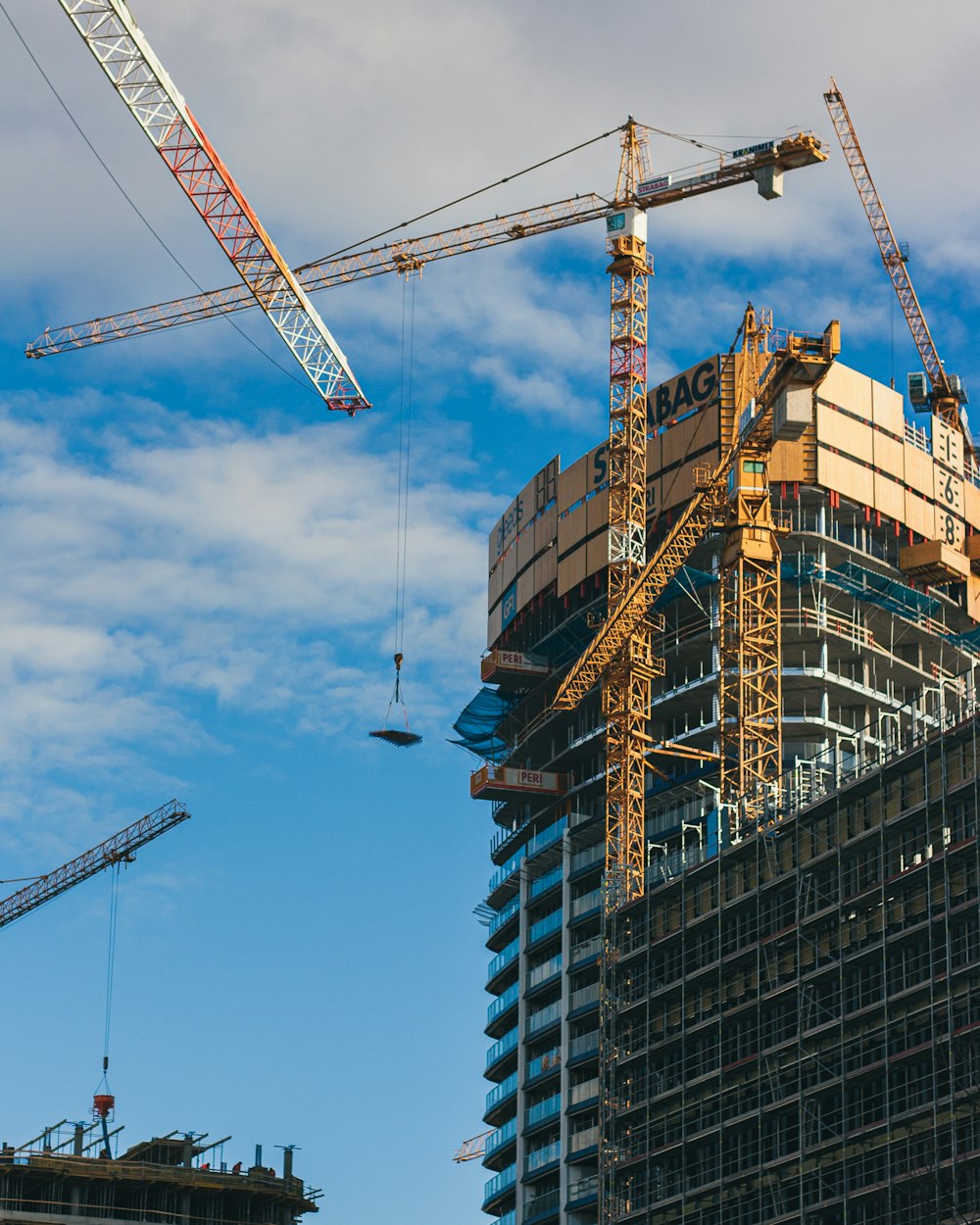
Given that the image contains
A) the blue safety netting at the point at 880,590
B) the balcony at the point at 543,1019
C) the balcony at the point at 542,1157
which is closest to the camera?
the balcony at the point at 542,1157

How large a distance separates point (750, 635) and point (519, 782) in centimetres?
2810

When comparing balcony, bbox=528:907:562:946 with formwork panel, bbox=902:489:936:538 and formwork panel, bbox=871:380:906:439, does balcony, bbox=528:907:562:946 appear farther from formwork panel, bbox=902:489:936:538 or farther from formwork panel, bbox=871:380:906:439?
formwork panel, bbox=871:380:906:439

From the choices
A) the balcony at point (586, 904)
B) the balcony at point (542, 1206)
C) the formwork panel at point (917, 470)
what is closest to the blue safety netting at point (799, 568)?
the formwork panel at point (917, 470)

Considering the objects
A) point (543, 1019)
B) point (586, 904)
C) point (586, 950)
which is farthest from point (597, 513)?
point (543, 1019)

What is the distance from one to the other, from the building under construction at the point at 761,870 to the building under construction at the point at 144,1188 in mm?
18703

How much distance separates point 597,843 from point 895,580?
95.4 ft

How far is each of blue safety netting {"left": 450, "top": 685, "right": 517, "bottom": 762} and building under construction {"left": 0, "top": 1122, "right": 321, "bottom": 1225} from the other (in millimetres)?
43172

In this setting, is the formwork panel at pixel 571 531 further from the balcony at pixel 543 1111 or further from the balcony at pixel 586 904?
the balcony at pixel 543 1111

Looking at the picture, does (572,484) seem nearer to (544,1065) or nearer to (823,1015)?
(544,1065)

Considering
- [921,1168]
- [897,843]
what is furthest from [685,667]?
[921,1168]

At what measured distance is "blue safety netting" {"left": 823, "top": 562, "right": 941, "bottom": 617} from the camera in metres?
177

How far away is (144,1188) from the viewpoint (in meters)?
158

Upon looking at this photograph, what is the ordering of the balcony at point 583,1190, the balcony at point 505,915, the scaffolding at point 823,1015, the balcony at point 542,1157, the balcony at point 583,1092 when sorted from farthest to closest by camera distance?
the balcony at point 505,915
the balcony at point 542,1157
the balcony at point 583,1092
the balcony at point 583,1190
the scaffolding at point 823,1015

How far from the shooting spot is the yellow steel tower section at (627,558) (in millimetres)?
168250
